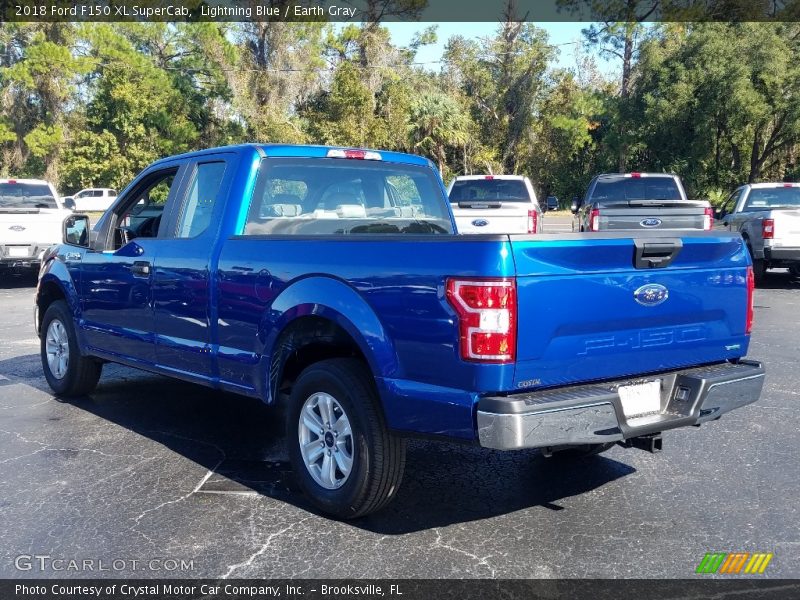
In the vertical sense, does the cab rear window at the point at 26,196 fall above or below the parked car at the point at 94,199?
above

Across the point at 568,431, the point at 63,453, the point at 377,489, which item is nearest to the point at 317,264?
the point at 377,489

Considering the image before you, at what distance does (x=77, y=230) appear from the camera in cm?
664

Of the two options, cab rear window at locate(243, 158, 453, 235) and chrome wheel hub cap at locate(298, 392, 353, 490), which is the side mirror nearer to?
cab rear window at locate(243, 158, 453, 235)

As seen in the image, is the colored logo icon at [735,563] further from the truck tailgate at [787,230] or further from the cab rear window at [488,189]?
the cab rear window at [488,189]

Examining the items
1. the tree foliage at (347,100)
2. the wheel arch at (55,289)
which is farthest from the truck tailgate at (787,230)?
the tree foliage at (347,100)

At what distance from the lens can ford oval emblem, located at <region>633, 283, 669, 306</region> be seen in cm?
397

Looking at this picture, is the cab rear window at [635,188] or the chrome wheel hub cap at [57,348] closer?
the chrome wheel hub cap at [57,348]

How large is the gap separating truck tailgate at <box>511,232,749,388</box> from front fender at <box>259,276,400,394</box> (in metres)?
0.68

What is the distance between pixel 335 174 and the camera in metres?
5.52

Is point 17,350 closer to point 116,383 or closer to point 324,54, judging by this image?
point 116,383

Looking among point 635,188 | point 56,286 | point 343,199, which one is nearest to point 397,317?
point 343,199

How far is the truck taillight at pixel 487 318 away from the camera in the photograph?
11.5 ft

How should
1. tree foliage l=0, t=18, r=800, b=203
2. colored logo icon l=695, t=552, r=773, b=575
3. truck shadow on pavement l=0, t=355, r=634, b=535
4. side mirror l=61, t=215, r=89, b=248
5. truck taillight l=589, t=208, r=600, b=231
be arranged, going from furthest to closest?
tree foliage l=0, t=18, r=800, b=203, truck taillight l=589, t=208, r=600, b=231, side mirror l=61, t=215, r=89, b=248, truck shadow on pavement l=0, t=355, r=634, b=535, colored logo icon l=695, t=552, r=773, b=575

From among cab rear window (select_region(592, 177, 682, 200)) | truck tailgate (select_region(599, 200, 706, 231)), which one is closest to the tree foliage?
cab rear window (select_region(592, 177, 682, 200))
